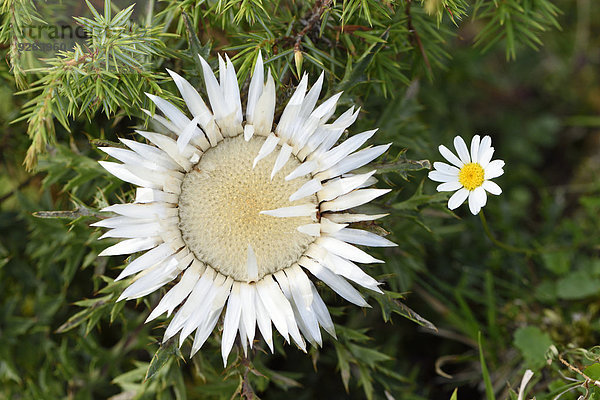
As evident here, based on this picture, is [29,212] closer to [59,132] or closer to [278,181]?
[59,132]

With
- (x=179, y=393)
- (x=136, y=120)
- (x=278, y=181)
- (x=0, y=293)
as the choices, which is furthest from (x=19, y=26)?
(x=179, y=393)

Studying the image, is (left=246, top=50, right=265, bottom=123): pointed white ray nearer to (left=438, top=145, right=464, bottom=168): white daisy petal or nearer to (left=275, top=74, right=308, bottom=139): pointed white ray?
(left=275, top=74, right=308, bottom=139): pointed white ray

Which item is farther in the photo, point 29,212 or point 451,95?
point 451,95

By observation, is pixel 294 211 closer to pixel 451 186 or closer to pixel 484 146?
pixel 451 186

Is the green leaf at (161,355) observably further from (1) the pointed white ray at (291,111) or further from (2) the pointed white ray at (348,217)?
(1) the pointed white ray at (291,111)

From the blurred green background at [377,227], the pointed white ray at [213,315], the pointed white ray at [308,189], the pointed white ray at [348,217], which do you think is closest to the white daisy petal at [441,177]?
the blurred green background at [377,227]

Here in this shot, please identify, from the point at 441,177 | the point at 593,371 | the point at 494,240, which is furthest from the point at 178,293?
the point at 593,371
